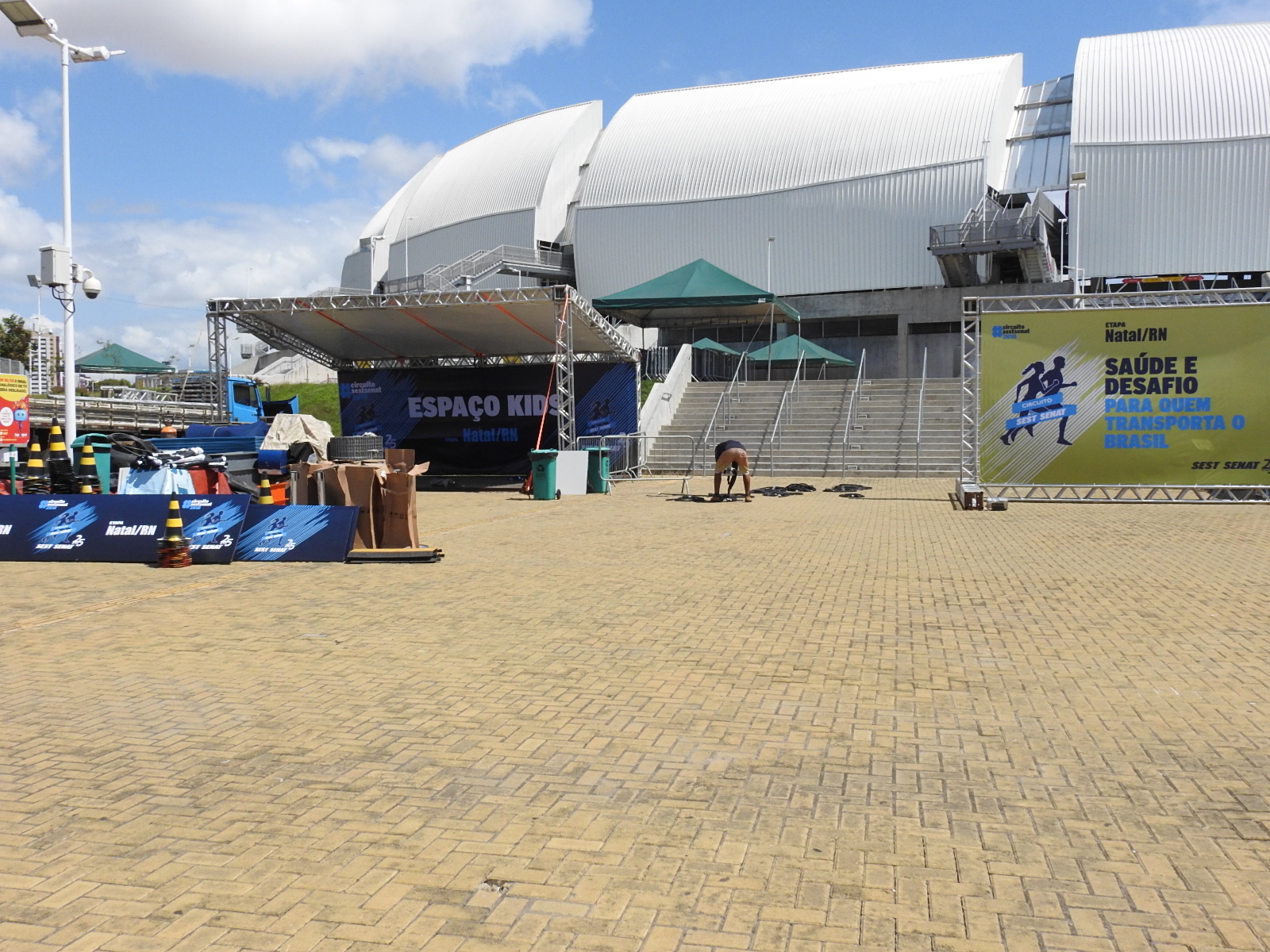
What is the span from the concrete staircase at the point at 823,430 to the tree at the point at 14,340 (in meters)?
47.0

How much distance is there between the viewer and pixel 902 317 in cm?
4738

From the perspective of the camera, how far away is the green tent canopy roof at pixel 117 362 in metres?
50.5

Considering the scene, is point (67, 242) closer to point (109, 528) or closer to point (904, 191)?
point (109, 528)

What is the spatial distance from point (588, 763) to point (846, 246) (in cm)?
4635

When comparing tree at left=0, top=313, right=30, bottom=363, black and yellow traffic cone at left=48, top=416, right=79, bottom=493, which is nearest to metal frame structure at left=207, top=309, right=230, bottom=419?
black and yellow traffic cone at left=48, top=416, right=79, bottom=493

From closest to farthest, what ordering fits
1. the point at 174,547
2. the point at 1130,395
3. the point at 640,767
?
the point at 640,767, the point at 174,547, the point at 1130,395

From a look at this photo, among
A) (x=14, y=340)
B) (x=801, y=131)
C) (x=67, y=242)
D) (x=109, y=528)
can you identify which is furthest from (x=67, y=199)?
(x=14, y=340)

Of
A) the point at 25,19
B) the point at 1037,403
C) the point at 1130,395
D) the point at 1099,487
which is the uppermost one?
the point at 25,19

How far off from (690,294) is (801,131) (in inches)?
930

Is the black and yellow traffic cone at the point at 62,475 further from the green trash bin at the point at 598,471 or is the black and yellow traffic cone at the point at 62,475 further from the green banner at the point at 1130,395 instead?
the green banner at the point at 1130,395

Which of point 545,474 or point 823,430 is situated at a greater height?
point 823,430

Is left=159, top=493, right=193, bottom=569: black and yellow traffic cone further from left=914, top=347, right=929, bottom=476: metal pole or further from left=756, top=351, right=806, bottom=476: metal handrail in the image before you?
left=914, top=347, right=929, bottom=476: metal pole

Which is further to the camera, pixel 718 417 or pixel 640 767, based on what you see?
pixel 718 417

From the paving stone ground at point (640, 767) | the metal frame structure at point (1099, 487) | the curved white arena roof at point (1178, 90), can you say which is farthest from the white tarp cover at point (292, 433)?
the curved white arena roof at point (1178, 90)
